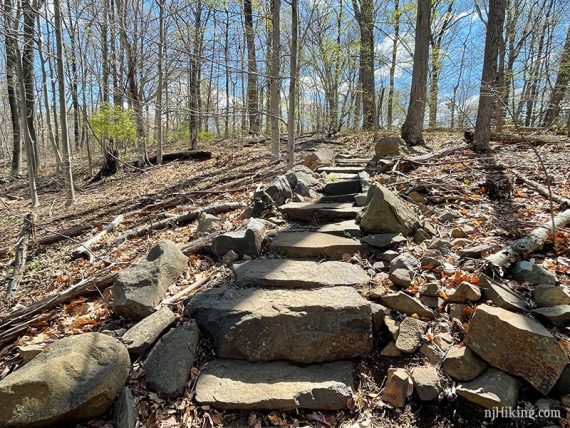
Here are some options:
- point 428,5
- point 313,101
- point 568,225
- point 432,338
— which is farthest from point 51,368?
point 313,101

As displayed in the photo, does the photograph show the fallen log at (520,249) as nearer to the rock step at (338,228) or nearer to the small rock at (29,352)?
the rock step at (338,228)

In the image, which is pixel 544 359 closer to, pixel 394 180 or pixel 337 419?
pixel 337 419

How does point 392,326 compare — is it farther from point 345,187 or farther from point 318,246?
point 345,187

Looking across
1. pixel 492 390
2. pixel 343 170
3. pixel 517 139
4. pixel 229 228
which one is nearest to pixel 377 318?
pixel 492 390

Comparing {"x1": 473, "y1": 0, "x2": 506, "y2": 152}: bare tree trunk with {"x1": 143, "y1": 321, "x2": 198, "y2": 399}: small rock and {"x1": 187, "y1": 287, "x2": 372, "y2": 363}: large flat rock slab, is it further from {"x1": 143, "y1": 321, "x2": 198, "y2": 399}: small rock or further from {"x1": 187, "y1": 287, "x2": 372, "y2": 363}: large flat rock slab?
{"x1": 143, "y1": 321, "x2": 198, "y2": 399}: small rock

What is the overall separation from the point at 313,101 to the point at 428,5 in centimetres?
1406

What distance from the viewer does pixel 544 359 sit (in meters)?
1.96

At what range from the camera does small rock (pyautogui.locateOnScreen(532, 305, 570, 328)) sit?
2.20 m

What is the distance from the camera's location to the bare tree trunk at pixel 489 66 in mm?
6340

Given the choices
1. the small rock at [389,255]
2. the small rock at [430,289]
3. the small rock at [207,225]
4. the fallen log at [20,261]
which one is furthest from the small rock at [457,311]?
the fallen log at [20,261]

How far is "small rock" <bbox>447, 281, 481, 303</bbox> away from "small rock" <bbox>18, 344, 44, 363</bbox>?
3.16 meters

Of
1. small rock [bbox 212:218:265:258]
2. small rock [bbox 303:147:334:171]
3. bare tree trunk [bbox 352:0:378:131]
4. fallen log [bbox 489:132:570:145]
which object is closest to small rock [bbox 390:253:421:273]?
small rock [bbox 212:218:265:258]

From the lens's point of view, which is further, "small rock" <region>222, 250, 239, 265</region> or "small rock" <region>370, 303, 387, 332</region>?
"small rock" <region>222, 250, 239, 265</region>

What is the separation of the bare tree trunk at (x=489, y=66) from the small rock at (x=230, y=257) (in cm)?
560
